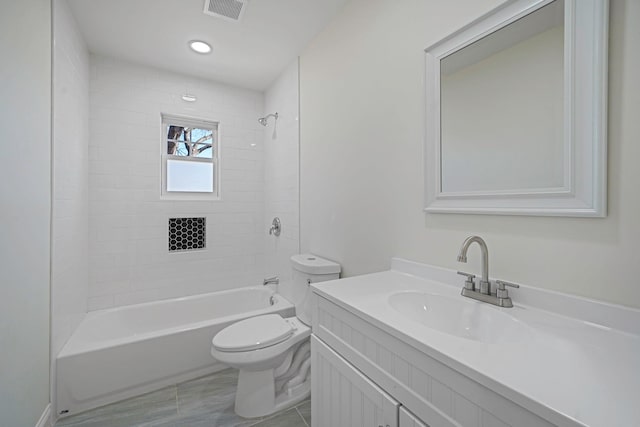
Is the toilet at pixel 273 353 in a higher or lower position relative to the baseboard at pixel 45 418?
higher

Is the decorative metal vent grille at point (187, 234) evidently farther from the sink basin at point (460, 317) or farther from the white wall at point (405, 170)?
the sink basin at point (460, 317)

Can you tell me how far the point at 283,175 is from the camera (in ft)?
8.90

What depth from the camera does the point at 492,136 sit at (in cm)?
109

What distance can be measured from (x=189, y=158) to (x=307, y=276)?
1.88 meters

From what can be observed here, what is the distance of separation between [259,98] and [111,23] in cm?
140

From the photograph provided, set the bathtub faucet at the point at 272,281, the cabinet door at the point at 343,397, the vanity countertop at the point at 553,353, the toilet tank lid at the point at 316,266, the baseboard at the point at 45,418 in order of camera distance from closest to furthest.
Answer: the vanity countertop at the point at 553,353
the cabinet door at the point at 343,397
the baseboard at the point at 45,418
the toilet tank lid at the point at 316,266
the bathtub faucet at the point at 272,281

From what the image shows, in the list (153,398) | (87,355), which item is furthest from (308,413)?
(87,355)

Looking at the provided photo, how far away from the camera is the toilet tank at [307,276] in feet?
6.06

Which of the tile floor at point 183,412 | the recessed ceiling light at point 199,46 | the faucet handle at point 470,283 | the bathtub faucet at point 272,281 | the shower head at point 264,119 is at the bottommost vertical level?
the tile floor at point 183,412

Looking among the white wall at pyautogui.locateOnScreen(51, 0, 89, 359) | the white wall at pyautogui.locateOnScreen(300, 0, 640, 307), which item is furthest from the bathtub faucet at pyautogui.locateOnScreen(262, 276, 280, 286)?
the white wall at pyautogui.locateOnScreen(51, 0, 89, 359)

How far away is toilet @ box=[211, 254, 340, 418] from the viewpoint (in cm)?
162

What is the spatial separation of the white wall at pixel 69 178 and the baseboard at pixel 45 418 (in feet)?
0.92

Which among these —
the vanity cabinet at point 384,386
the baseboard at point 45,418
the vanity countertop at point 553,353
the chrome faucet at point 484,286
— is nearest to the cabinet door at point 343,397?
the vanity cabinet at point 384,386

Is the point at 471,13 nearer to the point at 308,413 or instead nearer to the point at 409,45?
the point at 409,45
